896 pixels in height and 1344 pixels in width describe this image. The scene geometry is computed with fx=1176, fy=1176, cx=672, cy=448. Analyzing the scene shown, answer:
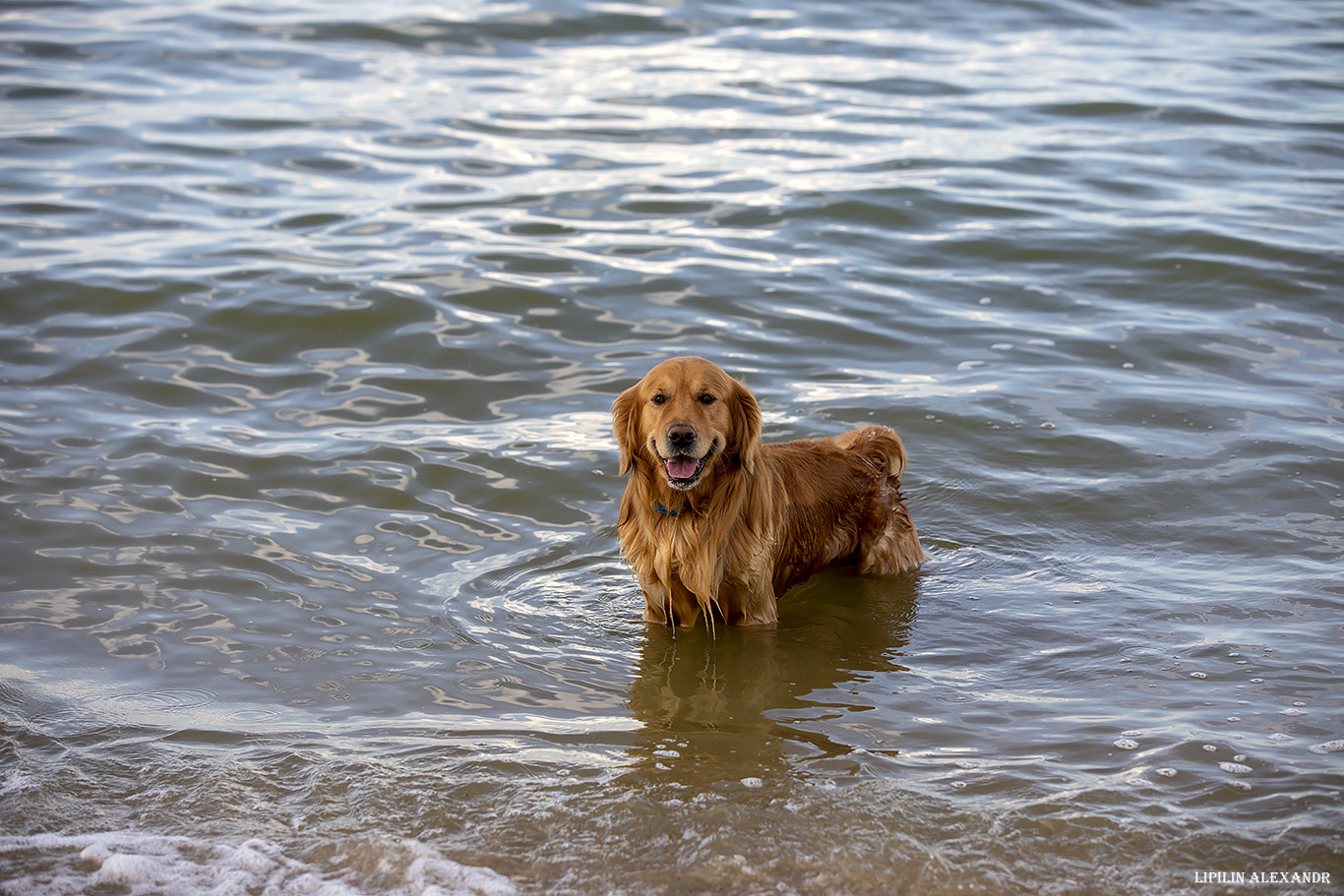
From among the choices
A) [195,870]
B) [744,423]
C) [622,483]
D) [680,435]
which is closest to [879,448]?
[744,423]

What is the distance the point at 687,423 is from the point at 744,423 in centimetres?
36

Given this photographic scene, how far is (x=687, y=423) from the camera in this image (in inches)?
188

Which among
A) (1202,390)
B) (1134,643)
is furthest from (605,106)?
(1134,643)

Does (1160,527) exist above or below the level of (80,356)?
below

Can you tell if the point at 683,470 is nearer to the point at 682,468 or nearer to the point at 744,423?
the point at 682,468

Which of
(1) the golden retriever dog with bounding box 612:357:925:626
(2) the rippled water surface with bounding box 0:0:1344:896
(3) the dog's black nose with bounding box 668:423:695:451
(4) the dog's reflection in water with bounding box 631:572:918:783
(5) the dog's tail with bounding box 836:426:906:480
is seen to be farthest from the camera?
(5) the dog's tail with bounding box 836:426:906:480

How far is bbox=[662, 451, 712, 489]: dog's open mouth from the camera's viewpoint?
4844mm

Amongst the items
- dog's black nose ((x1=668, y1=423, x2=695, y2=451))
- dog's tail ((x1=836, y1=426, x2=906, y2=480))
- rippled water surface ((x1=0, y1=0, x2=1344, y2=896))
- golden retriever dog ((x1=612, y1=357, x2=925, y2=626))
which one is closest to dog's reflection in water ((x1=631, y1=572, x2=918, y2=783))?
rippled water surface ((x1=0, y1=0, x2=1344, y2=896))

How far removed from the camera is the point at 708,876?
3.53 m

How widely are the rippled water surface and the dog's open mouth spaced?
0.78 m

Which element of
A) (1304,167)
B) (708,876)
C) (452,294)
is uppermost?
(1304,167)

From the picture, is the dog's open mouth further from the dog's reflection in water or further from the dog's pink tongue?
the dog's reflection in water

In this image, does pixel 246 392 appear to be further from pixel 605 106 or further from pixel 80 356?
pixel 605 106

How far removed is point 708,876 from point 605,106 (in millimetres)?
12546
